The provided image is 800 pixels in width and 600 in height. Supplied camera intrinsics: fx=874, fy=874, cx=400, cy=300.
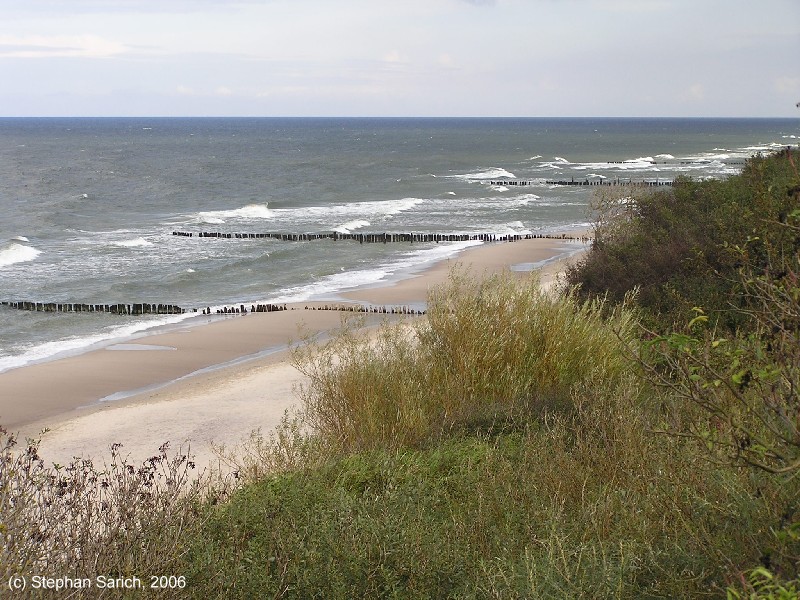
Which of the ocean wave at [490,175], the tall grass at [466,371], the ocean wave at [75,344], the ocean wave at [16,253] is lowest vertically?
the ocean wave at [490,175]

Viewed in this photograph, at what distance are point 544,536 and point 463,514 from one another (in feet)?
3.24

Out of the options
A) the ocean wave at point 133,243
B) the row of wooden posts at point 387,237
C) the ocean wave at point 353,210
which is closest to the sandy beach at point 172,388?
the row of wooden posts at point 387,237

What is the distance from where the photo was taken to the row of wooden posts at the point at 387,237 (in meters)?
43.0

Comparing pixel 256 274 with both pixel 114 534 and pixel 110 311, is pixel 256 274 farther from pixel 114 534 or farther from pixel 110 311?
pixel 114 534

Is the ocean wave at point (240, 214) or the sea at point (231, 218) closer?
the sea at point (231, 218)

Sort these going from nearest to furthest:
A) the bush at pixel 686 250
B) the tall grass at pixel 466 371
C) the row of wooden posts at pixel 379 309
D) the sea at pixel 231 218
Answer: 1. the tall grass at pixel 466 371
2. the bush at pixel 686 250
3. the row of wooden posts at pixel 379 309
4. the sea at pixel 231 218

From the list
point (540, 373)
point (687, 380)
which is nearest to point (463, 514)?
point (687, 380)

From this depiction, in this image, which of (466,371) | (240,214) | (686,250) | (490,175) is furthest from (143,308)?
(490,175)

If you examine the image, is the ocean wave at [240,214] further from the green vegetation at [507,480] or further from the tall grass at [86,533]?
the tall grass at [86,533]

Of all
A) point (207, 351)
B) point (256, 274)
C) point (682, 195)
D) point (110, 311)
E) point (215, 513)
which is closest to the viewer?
point (215, 513)

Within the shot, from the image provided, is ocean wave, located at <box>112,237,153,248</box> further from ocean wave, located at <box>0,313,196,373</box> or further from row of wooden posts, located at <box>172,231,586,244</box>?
ocean wave, located at <box>0,313,196,373</box>

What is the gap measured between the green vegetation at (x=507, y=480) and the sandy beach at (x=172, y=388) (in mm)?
2523

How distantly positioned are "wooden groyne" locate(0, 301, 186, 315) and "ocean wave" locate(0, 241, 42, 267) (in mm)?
10101

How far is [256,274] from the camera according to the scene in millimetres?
34469
